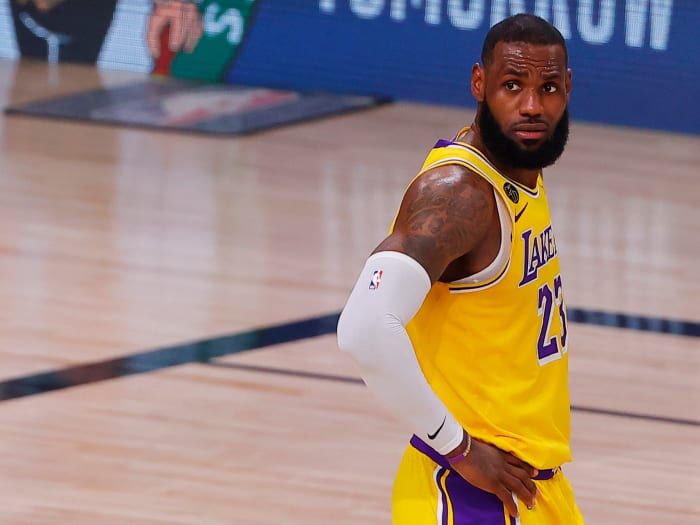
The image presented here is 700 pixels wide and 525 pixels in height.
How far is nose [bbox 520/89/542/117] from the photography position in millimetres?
2311

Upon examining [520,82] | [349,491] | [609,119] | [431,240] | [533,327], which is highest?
[520,82]

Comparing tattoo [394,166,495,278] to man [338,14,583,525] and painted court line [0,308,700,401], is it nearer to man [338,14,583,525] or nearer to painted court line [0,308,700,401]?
man [338,14,583,525]

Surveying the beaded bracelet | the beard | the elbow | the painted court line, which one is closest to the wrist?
the beaded bracelet

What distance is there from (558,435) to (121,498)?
1.78 metres

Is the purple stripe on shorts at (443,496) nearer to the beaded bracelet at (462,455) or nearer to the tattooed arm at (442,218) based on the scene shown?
the beaded bracelet at (462,455)

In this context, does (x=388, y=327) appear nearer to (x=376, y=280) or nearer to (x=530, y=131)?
(x=376, y=280)

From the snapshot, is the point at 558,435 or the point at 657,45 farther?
the point at 657,45

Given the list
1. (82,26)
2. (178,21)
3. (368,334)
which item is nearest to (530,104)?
(368,334)

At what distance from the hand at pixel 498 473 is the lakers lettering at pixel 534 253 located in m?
0.28

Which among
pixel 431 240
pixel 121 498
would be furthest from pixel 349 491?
pixel 431 240

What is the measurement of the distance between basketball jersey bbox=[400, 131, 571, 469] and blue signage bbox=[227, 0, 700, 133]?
7.42m

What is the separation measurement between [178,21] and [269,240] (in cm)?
428

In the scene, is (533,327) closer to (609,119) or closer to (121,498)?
(121,498)

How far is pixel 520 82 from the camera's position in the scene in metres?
2.33
